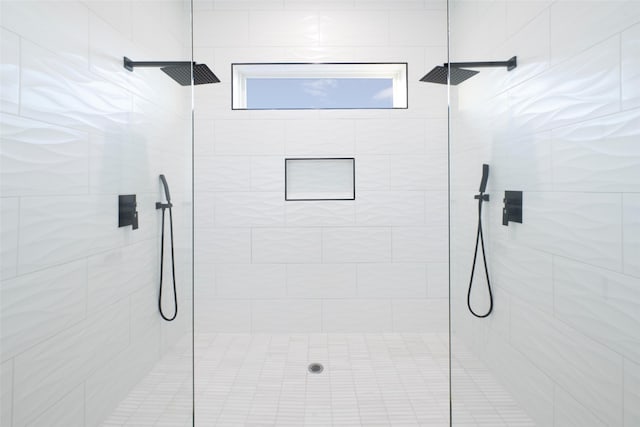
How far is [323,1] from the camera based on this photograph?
2201 mm

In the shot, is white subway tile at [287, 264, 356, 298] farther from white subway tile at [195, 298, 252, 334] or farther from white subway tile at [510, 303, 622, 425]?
white subway tile at [510, 303, 622, 425]

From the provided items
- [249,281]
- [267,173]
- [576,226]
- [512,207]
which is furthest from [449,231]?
[249,281]

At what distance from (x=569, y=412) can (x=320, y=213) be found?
1644 mm

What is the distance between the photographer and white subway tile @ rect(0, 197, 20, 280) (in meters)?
0.74

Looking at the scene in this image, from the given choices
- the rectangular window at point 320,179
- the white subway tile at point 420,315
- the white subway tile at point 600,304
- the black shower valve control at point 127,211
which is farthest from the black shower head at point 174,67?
the white subway tile at point 420,315

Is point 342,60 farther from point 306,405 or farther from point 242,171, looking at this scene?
point 306,405

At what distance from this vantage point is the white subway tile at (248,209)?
2264 millimetres

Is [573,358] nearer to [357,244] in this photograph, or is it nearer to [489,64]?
[489,64]

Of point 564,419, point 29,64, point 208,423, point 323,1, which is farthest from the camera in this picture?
point 323,1

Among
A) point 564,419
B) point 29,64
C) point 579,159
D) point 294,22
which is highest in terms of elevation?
point 294,22

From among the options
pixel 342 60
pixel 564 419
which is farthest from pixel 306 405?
pixel 342 60

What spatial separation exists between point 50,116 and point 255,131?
1493 mm

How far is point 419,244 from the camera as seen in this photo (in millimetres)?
2279

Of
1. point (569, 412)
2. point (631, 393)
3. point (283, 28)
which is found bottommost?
point (569, 412)
